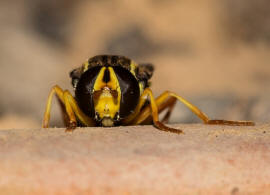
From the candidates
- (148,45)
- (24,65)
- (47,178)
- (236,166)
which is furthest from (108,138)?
(148,45)

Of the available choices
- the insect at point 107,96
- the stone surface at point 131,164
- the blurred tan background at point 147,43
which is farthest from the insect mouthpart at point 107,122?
the blurred tan background at point 147,43

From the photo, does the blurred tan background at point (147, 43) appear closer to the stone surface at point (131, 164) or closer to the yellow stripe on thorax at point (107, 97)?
the yellow stripe on thorax at point (107, 97)

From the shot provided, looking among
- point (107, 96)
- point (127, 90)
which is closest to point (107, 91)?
point (107, 96)

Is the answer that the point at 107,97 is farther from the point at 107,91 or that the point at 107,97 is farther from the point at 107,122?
the point at 107,122

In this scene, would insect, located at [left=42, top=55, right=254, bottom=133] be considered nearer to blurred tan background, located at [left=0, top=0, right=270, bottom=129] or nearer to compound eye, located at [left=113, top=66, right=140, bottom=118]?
compound eye, located at [left=113, top=66, right=140, bottom=118]

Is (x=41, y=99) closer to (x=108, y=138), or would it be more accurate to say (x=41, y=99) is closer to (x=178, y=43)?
(x=178, y=43)

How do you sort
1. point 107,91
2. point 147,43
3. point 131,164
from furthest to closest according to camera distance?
point 147,43 → point 107,91 → point 131,164
